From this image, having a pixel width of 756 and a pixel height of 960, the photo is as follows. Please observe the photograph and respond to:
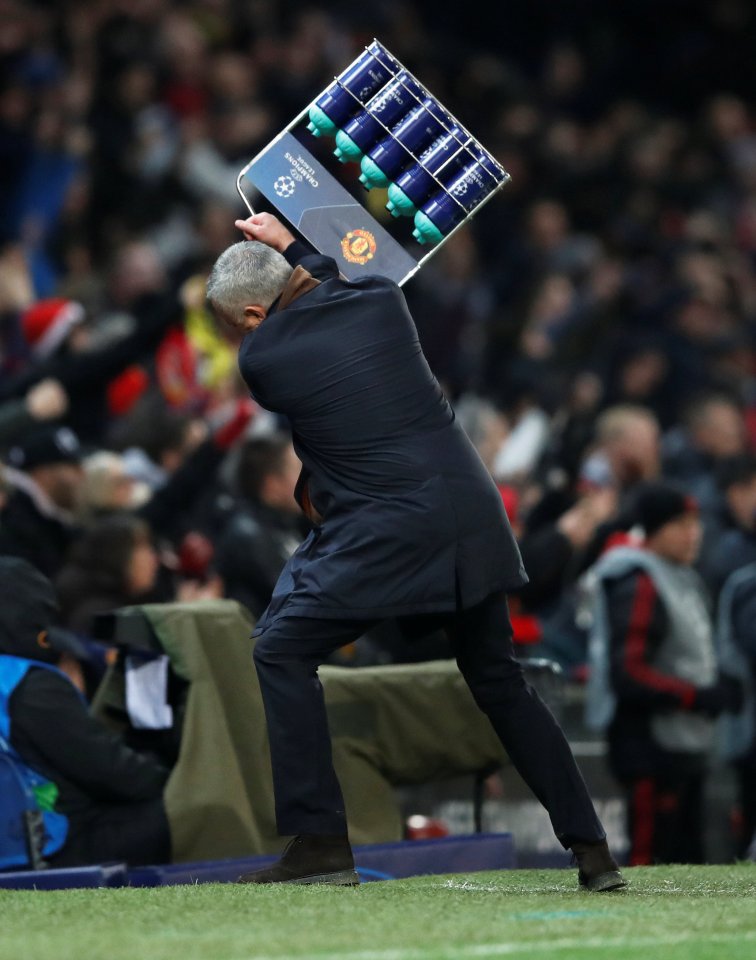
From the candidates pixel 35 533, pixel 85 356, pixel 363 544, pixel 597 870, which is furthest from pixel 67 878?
pixel 85 356

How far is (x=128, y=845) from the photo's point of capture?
6066 mm

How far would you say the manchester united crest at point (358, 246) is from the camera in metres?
5.79

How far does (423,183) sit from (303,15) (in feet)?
31.1

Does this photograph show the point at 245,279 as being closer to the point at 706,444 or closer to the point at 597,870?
the point at 597,870

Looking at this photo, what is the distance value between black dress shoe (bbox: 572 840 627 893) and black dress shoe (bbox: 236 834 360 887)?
2.04 ft

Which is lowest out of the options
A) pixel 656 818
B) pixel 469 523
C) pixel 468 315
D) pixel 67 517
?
pixel 656 818

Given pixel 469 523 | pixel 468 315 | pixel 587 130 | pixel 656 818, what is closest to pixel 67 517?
pixel 656 818

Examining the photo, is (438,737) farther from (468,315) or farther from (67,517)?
(468,315)

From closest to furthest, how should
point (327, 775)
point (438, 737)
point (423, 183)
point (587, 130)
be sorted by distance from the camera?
point (327, 775)
point (423, 183)
point (438, 737)
point (587, 130)

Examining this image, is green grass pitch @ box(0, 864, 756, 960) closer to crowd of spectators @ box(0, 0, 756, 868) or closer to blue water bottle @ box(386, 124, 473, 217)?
blue water bottle @ box(386, 124, 473, 217)

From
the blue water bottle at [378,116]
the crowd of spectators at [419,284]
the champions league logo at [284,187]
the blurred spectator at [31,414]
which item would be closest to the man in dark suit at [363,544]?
the champions league logo at [284,187]

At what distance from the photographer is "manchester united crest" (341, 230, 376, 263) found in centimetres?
579

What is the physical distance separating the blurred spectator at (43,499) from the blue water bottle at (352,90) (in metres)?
2.21

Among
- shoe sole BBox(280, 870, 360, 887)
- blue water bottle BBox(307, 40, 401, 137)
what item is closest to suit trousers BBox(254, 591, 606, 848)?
shoe sole BBox(280, 870, 360, 887)
